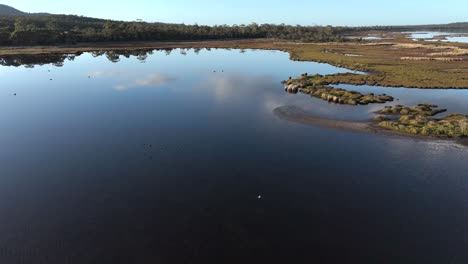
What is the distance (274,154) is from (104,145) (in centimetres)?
2049

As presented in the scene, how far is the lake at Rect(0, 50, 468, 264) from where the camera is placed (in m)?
23.4

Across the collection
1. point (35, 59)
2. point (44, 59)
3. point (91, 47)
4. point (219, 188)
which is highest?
point (91, 47)

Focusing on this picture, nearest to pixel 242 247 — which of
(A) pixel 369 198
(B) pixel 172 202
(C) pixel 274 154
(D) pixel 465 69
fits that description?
(B) pixel 172 202

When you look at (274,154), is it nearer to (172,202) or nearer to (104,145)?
(172,202)

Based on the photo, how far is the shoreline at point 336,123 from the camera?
44.3 m

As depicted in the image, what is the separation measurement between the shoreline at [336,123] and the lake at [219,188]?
166 cm

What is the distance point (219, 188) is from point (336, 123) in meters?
25.7

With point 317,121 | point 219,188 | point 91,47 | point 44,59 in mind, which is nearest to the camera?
point 219,188

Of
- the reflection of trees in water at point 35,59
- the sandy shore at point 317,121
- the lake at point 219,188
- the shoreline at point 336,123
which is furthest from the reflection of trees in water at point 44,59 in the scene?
the shoreline at point 336,123

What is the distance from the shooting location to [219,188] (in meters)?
31.3

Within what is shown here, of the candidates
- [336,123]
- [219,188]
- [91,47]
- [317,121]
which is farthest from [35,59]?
[219,188]

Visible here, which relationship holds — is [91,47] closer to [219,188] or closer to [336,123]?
[336,123]

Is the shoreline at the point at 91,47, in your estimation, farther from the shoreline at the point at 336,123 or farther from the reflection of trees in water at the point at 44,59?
the shoreline at the point at 336,123

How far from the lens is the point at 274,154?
3878cm
